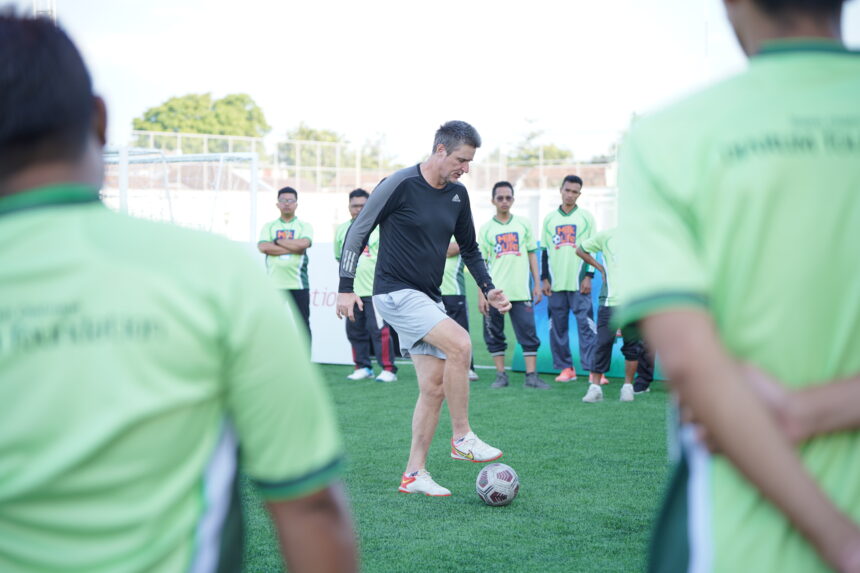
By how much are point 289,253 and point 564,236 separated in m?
3.63

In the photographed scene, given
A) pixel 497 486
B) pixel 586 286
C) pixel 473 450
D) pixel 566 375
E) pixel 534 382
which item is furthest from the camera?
pixel 566 375

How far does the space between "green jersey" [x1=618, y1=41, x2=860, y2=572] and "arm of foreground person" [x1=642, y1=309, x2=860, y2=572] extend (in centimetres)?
6

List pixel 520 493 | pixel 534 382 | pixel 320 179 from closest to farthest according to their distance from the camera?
1. pixel 520 493
2. pixel 534 382
3. pixel 320 179

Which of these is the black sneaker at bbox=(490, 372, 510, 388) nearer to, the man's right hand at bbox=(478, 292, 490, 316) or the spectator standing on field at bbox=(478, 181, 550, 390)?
the spectator standing on field at bbox=(478, 181, 550, 390)

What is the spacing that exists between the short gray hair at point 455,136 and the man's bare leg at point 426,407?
144cm

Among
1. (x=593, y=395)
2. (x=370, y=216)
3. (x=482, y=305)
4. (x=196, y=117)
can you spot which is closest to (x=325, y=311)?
(x=482, y=305)

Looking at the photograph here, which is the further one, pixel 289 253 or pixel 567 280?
pixel 289 253

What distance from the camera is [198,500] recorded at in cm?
148

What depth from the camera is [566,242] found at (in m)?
12.1

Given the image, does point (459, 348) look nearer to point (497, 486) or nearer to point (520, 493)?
point (497, 486)

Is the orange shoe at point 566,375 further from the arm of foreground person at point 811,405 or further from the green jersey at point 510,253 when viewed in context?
the arm of foreground person at point 811,405

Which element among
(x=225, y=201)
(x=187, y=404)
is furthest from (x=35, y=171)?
(x=225, y=201)

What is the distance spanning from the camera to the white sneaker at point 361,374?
1243 cm

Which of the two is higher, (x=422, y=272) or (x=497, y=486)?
(x=422, y=272)
